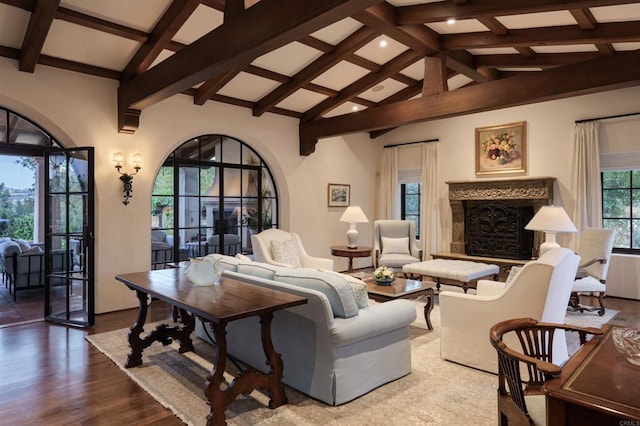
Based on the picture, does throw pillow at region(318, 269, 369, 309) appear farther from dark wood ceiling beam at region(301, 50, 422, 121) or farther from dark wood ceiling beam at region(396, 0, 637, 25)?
dark wood ceiling beam at region(301, 50, 422, 121)

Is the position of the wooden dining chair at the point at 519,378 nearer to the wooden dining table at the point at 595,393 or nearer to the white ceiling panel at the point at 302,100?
the wooden dining table at the point at 595,393

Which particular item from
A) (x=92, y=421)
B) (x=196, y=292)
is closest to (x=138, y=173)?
(x=196, y=292)

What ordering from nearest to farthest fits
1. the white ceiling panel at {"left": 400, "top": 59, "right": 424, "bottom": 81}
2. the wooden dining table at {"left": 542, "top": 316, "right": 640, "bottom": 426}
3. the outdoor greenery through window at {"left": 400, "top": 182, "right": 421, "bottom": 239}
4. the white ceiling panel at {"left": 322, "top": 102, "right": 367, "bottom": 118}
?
the wooden dining table at {"left": 542, "top": 316, "right": 640, "bottom": 426}
the white ceiling panel at {"left": 400, "top": 59, "right": 424, "bottom": 81}
the white ceiling panel at {"left": 322, "top": 102, "right": 367, "bottom": 118}
the outdoor greenery through window at {"left": 400, "top": 182, "right": 421, "bottom": 239}

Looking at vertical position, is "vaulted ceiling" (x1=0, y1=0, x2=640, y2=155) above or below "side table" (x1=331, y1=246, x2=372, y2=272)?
above

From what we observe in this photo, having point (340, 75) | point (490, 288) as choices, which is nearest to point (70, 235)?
point (340, 75)

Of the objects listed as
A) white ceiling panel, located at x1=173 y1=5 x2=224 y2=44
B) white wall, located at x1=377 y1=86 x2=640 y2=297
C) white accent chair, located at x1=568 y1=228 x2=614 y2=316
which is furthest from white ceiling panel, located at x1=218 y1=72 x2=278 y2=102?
white accent chair, located at x1=568 y1=228 x2=614 y2=316

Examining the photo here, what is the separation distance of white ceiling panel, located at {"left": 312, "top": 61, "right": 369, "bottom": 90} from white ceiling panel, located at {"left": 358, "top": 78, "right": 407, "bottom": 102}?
56 cm

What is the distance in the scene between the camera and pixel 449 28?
4793 millimetres

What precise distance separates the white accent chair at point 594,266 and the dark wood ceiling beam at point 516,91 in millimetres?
2059

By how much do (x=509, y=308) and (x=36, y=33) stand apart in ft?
16.0

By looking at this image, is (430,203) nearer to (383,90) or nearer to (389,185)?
(389,185)

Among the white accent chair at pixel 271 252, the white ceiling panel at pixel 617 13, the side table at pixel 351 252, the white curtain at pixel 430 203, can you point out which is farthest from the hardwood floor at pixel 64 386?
the white curtain at pixel 430 203

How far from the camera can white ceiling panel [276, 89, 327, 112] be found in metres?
6.57

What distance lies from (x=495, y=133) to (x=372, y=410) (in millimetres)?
5894
